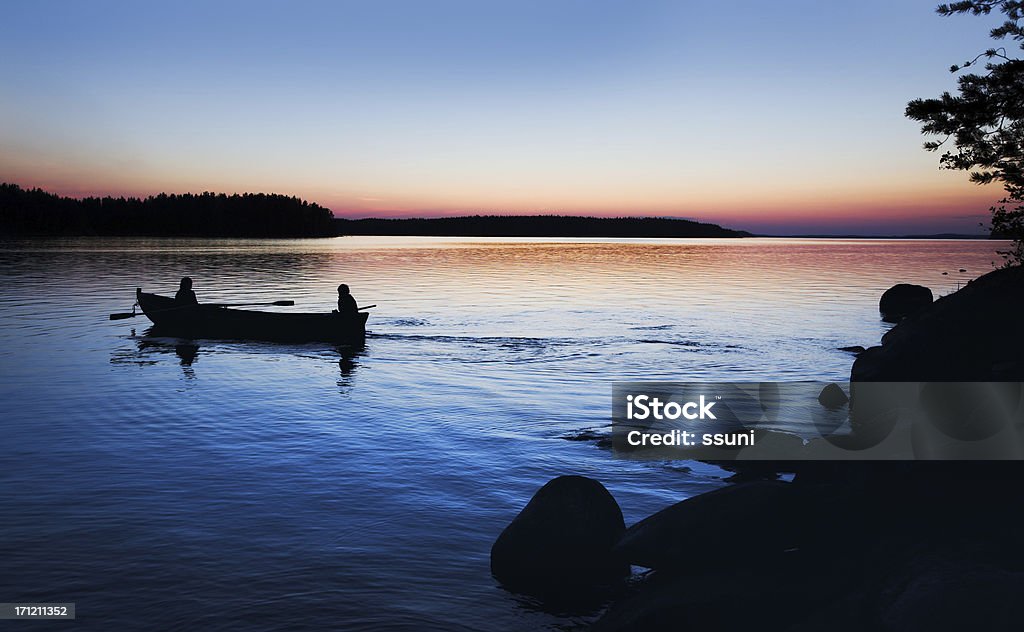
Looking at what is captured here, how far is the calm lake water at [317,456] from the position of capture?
30.2 ft

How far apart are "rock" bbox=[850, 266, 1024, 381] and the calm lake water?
417 cm

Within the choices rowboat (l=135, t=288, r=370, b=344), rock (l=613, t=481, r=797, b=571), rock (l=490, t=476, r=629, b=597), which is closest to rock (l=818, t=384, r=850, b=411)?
rock (l=613, t=481, r=797, b=571)

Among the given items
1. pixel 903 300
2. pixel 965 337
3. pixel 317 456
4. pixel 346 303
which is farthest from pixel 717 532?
pixel 903 300

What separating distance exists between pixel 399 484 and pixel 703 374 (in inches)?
593

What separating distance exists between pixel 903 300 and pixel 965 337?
114 ft

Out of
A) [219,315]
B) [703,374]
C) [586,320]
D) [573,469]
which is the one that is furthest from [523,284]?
[573,469]

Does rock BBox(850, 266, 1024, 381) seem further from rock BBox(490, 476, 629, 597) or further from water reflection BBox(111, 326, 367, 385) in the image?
water reflection BBox(111, 326, 367, 385)

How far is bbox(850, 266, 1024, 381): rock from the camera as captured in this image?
13.8 m

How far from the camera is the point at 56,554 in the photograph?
10133 millimetres

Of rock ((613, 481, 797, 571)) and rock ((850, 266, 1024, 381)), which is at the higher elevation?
rock ((850, 266, 1024, 381))

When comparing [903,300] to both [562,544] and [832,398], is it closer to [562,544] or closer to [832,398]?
A: [832,398]

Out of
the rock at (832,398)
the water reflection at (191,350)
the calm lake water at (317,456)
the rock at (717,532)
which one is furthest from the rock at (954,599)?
the water reflection at (191,350)

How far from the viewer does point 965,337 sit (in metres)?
14.1

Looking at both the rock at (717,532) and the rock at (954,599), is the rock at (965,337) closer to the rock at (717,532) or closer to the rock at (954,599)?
the rock at (717,532)
